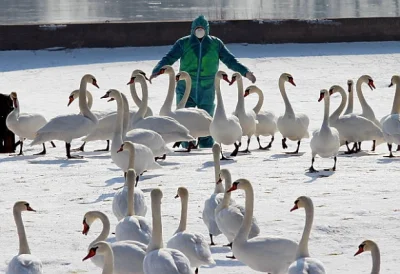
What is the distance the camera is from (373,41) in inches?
753

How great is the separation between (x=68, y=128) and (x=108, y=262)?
5695mm

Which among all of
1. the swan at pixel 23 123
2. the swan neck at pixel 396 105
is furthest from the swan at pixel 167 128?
the swan neck at pixel 396 105

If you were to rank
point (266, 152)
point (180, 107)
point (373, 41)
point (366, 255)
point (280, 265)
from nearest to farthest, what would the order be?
point (280, 265) < point (366, 255) < point (266, 152) < point (180, 107) < point (373, 41)

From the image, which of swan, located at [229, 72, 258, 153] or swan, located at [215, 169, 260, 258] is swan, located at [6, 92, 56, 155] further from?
swan, located at [215, 169, 260, 258]

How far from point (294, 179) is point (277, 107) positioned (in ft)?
17.5

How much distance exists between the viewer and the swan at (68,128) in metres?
11.1

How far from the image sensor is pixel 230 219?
22.5 feet

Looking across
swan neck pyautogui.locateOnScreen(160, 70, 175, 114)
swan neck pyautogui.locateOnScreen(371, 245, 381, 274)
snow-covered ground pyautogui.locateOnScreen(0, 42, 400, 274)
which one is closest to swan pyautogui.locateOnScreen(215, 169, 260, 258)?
snow-covered ground pyautogui.locateOnScreen(0, 42, 400, 274)

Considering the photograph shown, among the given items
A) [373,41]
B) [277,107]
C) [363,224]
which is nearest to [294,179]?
[363,224]

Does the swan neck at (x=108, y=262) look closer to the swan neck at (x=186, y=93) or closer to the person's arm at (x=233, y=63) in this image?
the swan neck at (x=186, y=93)

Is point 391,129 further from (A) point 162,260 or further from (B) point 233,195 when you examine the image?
(A) point 162,260

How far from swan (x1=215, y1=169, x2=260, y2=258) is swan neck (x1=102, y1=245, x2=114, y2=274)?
1.38m

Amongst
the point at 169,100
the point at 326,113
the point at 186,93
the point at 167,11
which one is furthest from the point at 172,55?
the point at 167,11

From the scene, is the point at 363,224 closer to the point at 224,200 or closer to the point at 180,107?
the point at 224,200
